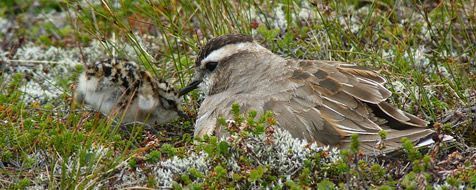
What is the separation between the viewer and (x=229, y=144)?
653 centimetres

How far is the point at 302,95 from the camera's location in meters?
7.24

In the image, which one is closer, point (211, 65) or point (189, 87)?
point (211, 65)

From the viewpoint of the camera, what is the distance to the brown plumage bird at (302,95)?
6.89m

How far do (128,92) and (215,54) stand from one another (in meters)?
0.86

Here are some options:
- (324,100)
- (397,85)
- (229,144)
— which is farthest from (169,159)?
(397,85)

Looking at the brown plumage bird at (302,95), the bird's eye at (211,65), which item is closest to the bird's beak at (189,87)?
the brown plumage bird at (302,95)

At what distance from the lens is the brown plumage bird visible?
689 cm

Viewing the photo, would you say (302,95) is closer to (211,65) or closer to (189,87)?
(211,65)

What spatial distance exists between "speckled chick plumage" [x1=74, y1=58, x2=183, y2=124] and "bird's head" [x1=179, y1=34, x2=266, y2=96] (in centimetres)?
19

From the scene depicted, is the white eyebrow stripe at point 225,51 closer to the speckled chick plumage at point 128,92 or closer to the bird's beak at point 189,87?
the bird's beak at point 189,87

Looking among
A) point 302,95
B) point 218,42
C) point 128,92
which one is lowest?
point 128,92

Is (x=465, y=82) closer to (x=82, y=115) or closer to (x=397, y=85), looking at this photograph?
(x=397, y=85)

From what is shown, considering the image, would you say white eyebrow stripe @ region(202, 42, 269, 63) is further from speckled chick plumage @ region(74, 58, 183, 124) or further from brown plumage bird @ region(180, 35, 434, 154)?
speckled chick plumage @ region(74, 58, 183, 124)

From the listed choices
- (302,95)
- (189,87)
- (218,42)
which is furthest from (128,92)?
(302,95)
